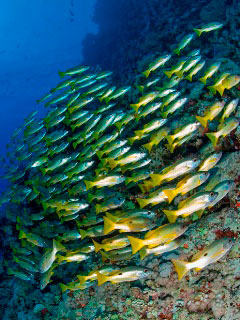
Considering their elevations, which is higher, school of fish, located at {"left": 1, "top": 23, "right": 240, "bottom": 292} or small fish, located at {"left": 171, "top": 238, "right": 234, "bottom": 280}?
school of fish, located at {"left": 1, "top": 23, "right": 240, "bottom": 292}

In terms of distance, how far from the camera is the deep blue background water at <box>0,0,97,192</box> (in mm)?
70875

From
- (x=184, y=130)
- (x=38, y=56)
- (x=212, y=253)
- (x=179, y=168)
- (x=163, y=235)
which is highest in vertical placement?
(x=38, y=56)

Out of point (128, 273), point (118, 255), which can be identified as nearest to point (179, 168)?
point (128, 273)

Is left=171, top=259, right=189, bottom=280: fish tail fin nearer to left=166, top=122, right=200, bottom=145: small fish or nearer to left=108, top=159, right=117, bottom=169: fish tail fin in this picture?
left=166, top=122, right=200, bottom=145: small fish

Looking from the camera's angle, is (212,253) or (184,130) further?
(184,130)

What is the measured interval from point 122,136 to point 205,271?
4251 millimetres

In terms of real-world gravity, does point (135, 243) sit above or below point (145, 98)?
below

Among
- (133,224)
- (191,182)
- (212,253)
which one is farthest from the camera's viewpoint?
(133,224)

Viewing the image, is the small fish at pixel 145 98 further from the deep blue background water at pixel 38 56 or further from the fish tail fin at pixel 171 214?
the deep blue background water at pixel 38 56

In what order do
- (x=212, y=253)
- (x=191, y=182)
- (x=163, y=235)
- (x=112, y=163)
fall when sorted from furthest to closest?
(x=112, y=163), (x=191, y=182), (x=163, y=235), (x=212, y=253)

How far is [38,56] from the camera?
76688 mm

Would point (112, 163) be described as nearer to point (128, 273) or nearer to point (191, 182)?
point (191, 182)

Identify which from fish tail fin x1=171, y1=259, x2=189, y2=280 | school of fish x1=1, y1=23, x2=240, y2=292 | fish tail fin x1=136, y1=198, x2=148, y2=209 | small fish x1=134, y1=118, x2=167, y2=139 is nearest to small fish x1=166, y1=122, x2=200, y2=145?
school of fish x1=1, y1=23, x2=240, y2=292

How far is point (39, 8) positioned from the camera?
8356 centimetres
